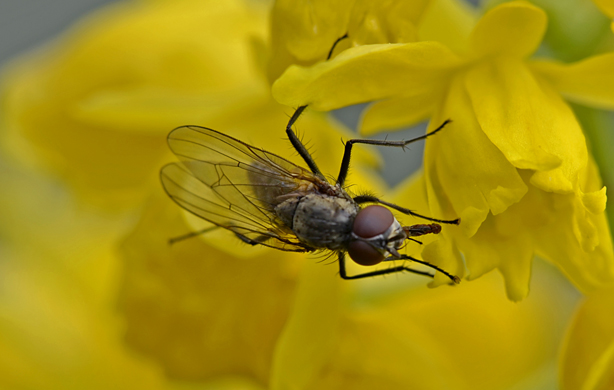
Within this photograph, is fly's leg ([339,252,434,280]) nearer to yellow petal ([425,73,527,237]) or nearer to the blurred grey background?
yellow petal ([425,73,527,237])

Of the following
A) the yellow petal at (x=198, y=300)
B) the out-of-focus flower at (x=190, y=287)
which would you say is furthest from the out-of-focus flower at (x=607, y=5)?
the yellow petal at (x=198, y=300)

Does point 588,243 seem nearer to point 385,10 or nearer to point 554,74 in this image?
point 554,74

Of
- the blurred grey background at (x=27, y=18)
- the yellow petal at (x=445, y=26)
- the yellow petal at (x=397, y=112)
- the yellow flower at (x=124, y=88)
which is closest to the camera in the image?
the yellow petal at (x=397, y=112)

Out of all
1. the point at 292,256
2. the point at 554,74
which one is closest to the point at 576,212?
the point at 554,74

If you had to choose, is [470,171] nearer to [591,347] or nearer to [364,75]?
[364,75]

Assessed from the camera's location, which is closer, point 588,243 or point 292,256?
point 588,243

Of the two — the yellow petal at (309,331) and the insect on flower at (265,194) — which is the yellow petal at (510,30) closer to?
the insect on flower at (265,194)
